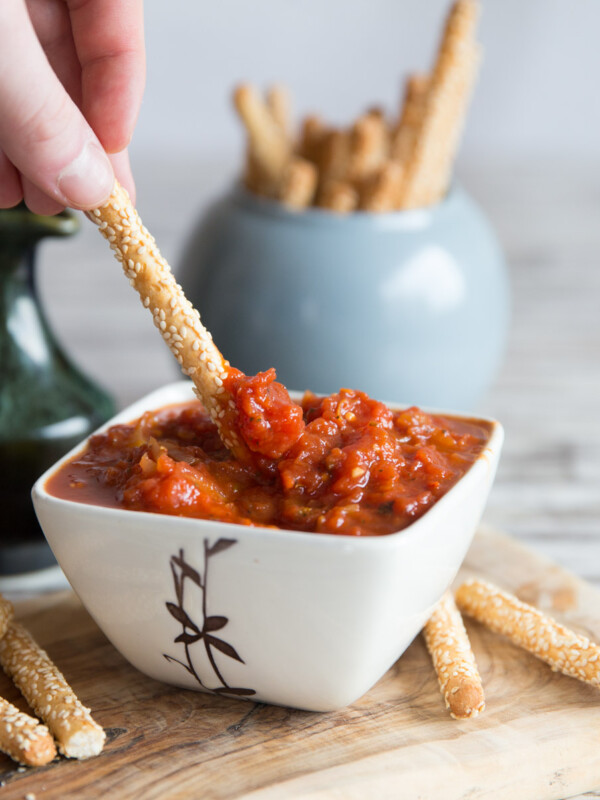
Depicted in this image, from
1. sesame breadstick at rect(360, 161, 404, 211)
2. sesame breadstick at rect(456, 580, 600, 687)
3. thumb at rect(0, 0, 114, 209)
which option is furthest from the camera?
sesame breadstick at rect(360, 161, 404, 211)

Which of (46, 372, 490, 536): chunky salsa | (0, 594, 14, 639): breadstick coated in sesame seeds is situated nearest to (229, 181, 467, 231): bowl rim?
(46, 372, 490, 536): chunky salsa

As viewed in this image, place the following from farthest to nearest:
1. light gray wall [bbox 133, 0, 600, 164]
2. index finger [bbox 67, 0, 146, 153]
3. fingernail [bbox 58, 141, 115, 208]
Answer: light gray wall [bbox 133, 0, 600, 164], index finger [bbox 67, 0, 146, 153], fingernail [bbox 58, 141, 115, 208]

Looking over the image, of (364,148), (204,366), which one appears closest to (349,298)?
(364,148)

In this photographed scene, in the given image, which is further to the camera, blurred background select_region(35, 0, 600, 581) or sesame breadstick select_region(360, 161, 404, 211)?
blurred background select_region(35, 0, 600, 581)

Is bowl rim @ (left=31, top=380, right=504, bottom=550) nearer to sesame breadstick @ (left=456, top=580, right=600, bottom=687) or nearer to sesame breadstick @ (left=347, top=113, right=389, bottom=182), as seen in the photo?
sesame breadstick @ (left=456, top=580, right=600, bottom=687)

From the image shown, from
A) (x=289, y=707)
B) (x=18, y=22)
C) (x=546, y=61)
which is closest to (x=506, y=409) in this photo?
(x=289, y=707)

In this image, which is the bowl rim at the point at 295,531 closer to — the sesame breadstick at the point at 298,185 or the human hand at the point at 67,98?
the human hand at the point at 67,98

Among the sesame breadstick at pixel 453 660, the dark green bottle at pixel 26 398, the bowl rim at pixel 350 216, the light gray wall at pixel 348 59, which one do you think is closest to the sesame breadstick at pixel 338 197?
the bowl rim at pixel 350 216
